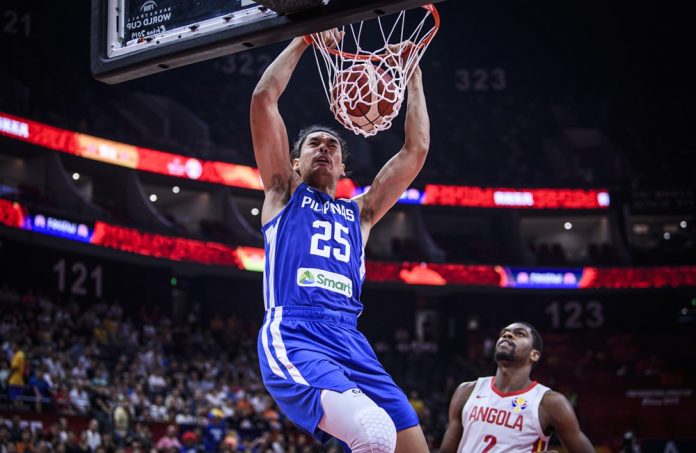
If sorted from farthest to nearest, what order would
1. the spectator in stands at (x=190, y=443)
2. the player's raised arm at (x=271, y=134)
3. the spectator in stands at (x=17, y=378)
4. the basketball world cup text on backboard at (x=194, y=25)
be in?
the spectator in stands at (x=190, y=443), the spectator in stands at (x=17, y=378), the player's raised arm at (x=271, y=134), the basketball world cup text on backboard at (x=194, y=25)

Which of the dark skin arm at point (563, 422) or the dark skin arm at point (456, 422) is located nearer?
the dark skin arm at point (563, 422)

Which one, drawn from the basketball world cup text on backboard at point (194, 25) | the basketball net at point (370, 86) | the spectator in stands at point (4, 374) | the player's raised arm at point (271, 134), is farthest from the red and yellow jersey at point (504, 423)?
the spectator in stands at point (4, 374)

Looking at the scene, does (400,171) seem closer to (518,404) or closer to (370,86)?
(370,86)

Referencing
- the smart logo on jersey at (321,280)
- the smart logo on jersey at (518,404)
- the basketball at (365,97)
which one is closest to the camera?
the smart logo on jersey at (321,280)

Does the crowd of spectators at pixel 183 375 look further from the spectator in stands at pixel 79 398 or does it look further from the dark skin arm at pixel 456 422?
the dark skin arm at pixel 456 422

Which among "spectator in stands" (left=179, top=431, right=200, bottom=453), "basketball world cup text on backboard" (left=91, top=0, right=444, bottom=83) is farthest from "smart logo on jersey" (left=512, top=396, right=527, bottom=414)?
"spectator in stands" (left=179, top=431, right=200, bottom=453)

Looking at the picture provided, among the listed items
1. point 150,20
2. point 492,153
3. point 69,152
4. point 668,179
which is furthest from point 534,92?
point 150,20

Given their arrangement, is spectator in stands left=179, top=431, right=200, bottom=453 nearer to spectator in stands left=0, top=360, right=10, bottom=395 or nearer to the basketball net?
spectator in stands left=0, top=360, right=10, bottom=395

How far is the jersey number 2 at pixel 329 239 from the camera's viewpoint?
4727mm

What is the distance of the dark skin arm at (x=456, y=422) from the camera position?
22.0 ft

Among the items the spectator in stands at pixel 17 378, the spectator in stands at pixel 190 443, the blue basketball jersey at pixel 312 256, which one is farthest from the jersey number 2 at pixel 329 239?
the spectator in stands at pixel 17 378

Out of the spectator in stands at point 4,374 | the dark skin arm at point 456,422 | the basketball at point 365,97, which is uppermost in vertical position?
the basketball at point 365,97

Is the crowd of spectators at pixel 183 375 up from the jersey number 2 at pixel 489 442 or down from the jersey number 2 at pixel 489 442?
up

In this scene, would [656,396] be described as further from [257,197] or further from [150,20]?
[150,20]
